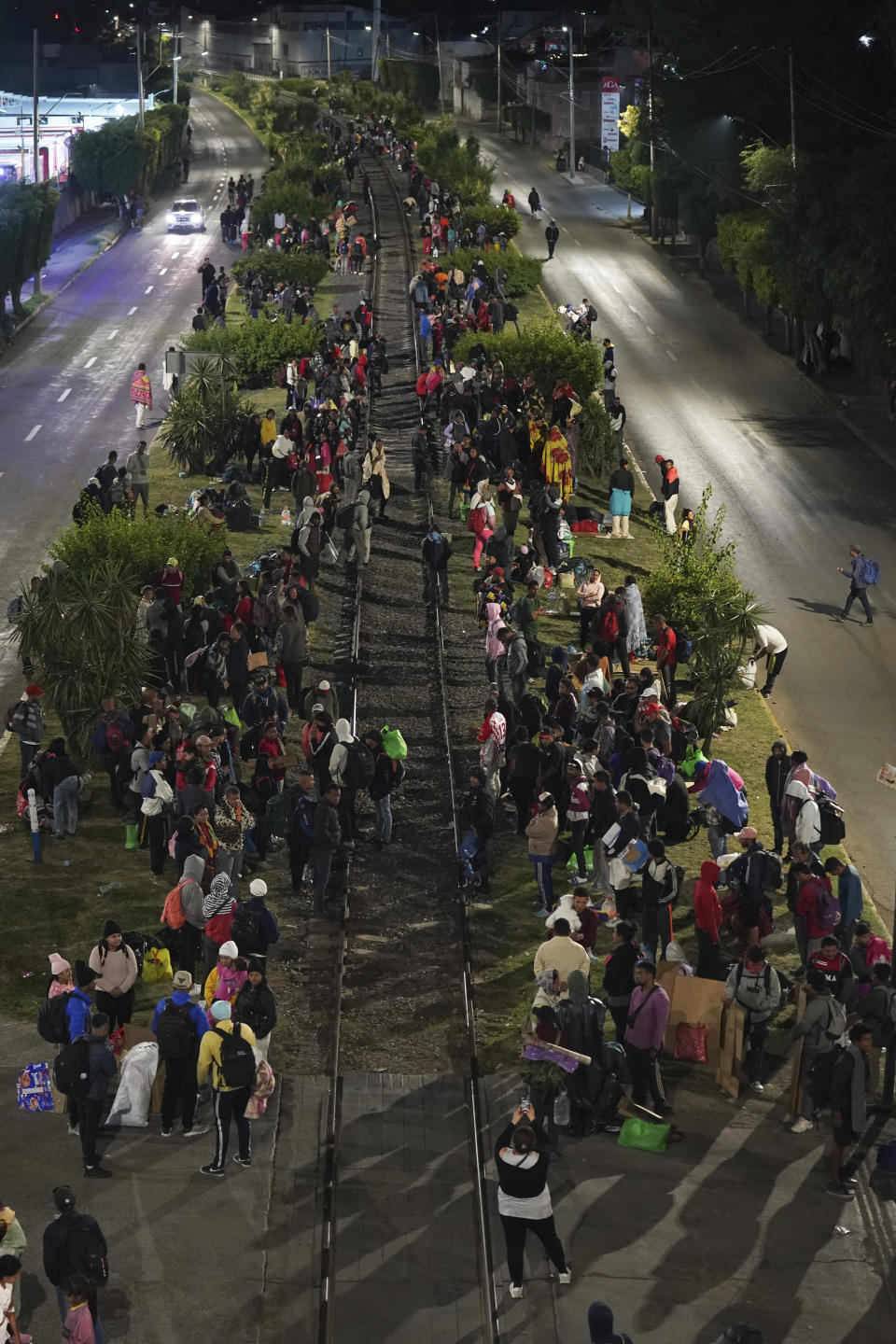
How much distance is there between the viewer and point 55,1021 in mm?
16406

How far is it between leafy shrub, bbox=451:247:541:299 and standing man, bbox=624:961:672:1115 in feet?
141

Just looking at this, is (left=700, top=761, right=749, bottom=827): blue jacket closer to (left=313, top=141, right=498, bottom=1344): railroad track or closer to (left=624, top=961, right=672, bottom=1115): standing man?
(left=313, top=141, right=498, bottom=1344): railroad track

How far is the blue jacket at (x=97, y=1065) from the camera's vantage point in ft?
51.8

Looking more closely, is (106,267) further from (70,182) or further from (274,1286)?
(274,1286)

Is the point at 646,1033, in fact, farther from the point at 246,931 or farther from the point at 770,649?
the point at 770,649

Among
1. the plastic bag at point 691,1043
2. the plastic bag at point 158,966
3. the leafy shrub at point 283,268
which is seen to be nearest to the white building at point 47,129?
the leafy shrub at point 283,268

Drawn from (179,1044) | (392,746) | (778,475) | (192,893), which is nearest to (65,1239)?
(179,1044)

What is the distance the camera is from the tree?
134 ft

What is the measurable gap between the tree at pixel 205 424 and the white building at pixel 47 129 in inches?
1025

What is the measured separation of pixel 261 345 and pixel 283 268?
13394 millimetres

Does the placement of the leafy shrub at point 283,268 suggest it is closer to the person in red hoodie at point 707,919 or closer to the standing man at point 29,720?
the standing man at point 29,720

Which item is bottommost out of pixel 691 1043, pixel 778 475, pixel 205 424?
pixel 691 1043

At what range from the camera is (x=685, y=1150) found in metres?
16.7

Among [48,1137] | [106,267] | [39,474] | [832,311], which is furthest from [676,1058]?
[106,267]
